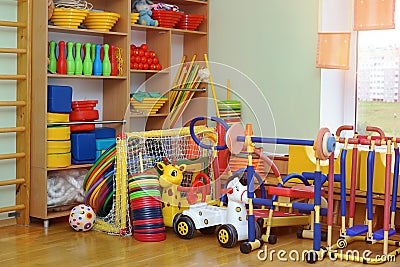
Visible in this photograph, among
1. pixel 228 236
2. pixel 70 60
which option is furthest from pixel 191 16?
pixel 228 236

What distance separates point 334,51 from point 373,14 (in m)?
0.37

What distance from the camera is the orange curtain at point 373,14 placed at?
4.64m

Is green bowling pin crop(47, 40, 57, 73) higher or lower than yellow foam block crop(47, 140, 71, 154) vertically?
higher

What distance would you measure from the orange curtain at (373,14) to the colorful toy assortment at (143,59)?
5.17ft

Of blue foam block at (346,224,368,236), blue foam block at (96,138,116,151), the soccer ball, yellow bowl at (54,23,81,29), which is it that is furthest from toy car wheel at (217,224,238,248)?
yellow bowl at (54,23,81,29)

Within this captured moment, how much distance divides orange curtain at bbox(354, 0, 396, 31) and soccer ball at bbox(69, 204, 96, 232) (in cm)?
227

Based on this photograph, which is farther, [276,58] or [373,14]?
[276,58]

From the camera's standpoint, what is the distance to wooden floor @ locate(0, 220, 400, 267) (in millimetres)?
3719

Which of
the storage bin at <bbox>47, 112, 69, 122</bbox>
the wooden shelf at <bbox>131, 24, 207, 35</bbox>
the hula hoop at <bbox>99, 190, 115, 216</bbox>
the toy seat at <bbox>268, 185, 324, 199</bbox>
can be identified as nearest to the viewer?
the toy seat at <bbox>268, 185, 324, 199</bbox>

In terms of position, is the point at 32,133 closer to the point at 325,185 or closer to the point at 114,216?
the point at 114,216

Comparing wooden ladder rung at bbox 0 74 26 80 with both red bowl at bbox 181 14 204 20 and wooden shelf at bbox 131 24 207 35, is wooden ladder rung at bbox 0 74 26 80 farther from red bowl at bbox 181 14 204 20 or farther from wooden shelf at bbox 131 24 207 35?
red bowl at bbox 181 14 204 20

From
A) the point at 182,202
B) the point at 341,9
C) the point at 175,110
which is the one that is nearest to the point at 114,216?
the point at 182,202

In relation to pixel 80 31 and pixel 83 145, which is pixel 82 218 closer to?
pixel 83 145

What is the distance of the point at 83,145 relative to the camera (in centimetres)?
473
